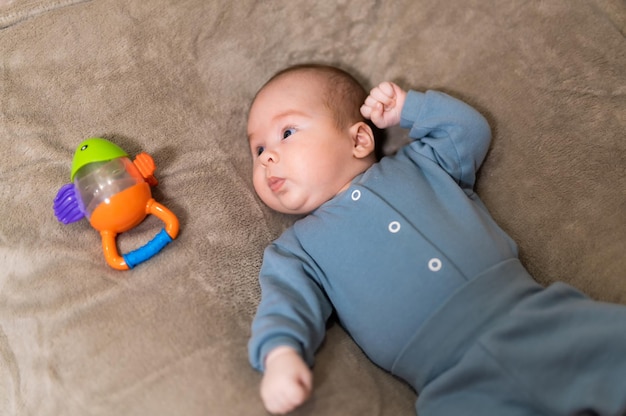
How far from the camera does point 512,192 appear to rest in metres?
1.24

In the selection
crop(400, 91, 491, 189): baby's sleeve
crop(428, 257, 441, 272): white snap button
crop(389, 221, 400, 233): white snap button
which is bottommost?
crop(428, 257, 441, 272): white snap button

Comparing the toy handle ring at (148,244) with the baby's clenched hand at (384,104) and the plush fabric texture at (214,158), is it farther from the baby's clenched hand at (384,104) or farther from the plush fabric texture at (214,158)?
the baby's clenched hand at (384,104)

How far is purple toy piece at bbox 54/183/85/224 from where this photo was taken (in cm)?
113

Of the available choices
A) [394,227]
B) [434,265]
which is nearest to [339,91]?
[394,227]

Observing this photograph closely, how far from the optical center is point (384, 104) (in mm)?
1305

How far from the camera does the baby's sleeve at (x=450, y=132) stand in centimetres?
123

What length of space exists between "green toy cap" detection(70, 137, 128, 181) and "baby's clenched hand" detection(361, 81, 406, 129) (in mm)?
567

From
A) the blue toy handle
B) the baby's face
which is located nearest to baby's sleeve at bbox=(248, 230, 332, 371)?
the baby's face

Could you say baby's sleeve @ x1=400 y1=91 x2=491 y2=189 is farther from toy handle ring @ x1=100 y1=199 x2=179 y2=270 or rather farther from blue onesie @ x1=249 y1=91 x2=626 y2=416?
toy handle ring @ x1=100 y1=199 x2=179 y2=270

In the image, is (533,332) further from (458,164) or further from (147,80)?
(147,80)

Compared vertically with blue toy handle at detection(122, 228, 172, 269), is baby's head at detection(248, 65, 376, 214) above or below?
above

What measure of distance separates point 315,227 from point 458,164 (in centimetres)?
35

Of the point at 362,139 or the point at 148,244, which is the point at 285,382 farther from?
the point at 362,139

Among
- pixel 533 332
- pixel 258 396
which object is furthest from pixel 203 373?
pixel 533 332
